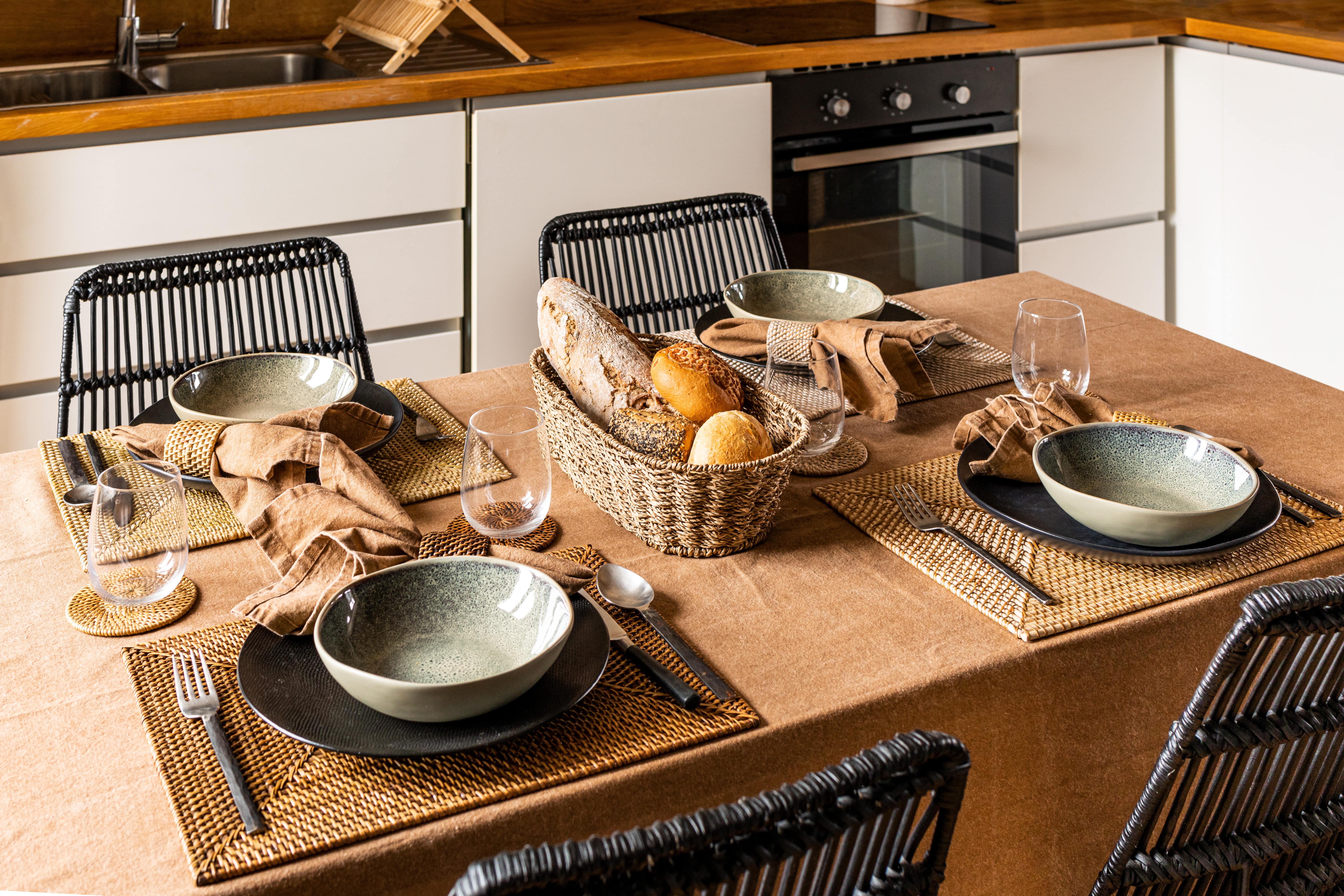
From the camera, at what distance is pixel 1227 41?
2.80 meters

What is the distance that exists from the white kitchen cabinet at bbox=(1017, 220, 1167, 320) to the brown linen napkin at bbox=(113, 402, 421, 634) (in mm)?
2125

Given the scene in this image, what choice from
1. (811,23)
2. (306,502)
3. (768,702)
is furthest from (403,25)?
(768,702)

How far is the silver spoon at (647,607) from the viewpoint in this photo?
0.85 meters

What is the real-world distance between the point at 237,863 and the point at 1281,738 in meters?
0.69

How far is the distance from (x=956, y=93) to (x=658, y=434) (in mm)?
1931

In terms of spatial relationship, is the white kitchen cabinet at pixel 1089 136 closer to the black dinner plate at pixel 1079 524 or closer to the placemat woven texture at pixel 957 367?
the placemat woven texture at pixel 957 367

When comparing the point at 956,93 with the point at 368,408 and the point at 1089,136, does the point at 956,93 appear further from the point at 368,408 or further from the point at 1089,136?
the point at 368,408

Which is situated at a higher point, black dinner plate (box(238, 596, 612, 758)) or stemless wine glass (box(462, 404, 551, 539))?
stemless wine glass (box(462, 404, 551, 539))

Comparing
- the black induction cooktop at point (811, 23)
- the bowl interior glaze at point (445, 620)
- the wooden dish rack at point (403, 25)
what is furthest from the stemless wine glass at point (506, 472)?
the black induction cooktop at point (811, 23)

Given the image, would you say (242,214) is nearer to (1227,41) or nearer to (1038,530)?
(1038,530)

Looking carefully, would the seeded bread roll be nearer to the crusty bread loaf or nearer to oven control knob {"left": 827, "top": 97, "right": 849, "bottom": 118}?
the crusty bread loaf

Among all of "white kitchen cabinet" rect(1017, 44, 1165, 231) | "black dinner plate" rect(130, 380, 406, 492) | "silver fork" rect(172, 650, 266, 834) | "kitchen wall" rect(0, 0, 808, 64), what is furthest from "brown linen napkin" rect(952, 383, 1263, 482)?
"kitchen wall" rect(0, 0, 808, 64)

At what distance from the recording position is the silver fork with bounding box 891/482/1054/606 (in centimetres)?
97

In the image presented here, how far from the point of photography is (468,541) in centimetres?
105
